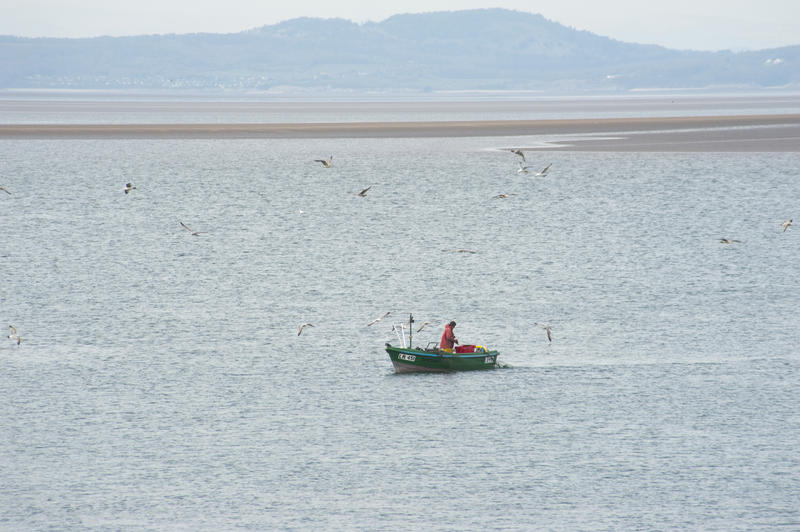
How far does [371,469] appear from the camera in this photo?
27.5 meters

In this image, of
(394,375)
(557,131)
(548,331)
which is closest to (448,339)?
(394,375)

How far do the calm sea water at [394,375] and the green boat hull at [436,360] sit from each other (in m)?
0.42

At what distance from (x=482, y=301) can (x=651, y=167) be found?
71892mm

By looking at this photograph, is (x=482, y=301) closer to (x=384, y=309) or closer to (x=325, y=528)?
(x=384, y=309)

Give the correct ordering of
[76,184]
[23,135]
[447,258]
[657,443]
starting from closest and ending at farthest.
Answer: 1. [657,443]
2. [447,258]
3. [76,184]
4. [23,135]

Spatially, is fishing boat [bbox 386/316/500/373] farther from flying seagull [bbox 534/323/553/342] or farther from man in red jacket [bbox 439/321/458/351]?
flying seagull [bbox 534/323/553/342]

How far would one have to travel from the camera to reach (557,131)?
6240 inches

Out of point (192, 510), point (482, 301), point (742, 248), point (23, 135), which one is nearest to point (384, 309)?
point (482, 301)

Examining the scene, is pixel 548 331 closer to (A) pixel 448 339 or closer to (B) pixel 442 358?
(A) pixel 448 339

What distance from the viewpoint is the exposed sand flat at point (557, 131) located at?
134875 mm

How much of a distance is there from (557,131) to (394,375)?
12650 centimetres

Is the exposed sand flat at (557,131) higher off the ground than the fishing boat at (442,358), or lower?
lower

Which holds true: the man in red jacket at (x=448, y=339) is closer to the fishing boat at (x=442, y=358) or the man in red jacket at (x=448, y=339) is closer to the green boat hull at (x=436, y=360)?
the fishing boat at (x=442, y=358)

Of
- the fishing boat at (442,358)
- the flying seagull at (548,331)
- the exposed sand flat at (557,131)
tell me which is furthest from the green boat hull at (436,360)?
the exposed sand flat at (557,131)
